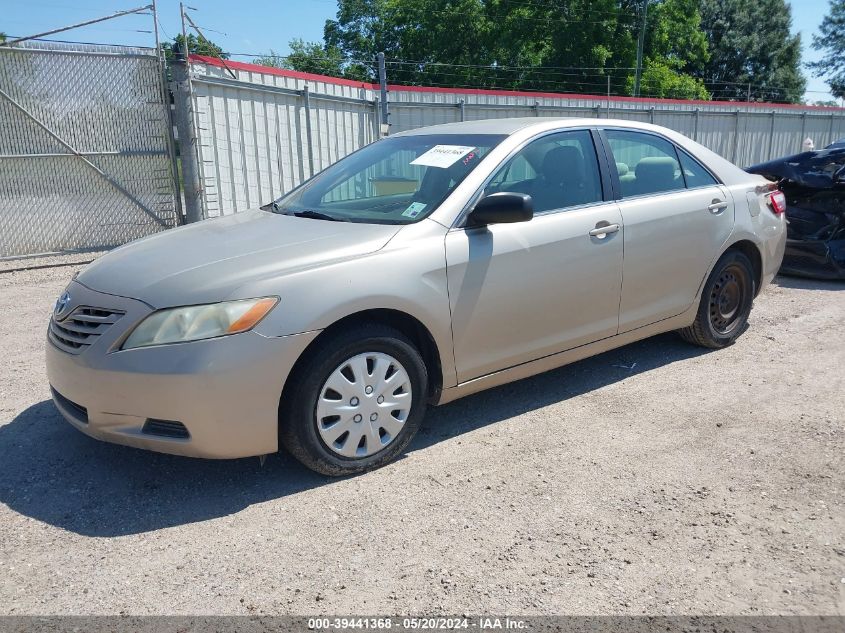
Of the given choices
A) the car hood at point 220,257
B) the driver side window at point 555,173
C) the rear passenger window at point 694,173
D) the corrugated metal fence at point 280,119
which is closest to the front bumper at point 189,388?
the car hood at point 220,257

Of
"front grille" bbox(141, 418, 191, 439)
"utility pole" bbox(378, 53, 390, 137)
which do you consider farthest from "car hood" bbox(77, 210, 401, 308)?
"utility pole" bbox(378, 53, 390, 137)

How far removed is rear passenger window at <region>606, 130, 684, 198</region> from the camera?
4719 millimetres

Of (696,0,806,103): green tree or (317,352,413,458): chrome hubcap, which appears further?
(696,0,806,103): green tree

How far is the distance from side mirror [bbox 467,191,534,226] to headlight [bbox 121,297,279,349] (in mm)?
1265

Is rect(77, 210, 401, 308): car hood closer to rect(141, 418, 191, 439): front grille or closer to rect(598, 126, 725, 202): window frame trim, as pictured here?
rect(141, 418, 191, 439): front grille

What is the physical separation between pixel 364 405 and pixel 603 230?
1.87 meters

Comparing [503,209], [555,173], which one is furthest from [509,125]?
[503,209]

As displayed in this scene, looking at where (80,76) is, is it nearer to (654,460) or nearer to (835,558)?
(654,460)

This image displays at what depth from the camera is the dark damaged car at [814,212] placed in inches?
313

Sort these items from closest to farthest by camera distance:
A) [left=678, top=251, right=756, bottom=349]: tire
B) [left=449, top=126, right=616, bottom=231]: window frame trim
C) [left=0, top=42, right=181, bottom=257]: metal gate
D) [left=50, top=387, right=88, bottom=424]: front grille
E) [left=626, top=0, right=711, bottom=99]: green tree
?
[left=50, top=387, right=88, bottom=424]: front grille, [left=449, top=126, right=616, bottom=231]: window frame trim, [left=678, top=251, right=756, bottom=349]: tire, [left=0, top=42, right=181, bottom=257]: metal gate, [left=626, top=0, right=711, bottom=99]: green tree

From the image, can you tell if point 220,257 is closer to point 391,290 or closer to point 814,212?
point 391,290

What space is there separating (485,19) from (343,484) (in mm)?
44117

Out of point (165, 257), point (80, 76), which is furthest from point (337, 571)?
point (80, 76)

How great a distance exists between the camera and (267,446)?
10.8 feet
